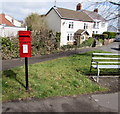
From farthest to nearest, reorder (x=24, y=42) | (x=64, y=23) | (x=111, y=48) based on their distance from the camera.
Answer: (x=64, y=23) → (x=111, y=48) → (x=24, y=42)

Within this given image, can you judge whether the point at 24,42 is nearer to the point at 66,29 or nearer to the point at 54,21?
the point at 66,29

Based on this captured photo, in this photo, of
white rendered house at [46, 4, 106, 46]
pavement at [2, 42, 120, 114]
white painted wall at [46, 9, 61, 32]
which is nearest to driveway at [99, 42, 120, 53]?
white rendered house at [46, 4, 106, 46]

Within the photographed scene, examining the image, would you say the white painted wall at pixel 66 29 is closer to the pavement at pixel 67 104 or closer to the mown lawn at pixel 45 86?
the mown lawn at pixel 45 86

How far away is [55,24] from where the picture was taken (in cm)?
2103

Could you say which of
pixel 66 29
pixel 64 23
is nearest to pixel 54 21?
pixel 64 23

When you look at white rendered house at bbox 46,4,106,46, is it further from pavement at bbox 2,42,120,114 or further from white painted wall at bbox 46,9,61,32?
pavement at bbox 2,42,120,114

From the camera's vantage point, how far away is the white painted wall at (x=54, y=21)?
67.2 feet

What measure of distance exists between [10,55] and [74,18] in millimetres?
16022

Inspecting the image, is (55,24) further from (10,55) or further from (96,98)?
(96,98)

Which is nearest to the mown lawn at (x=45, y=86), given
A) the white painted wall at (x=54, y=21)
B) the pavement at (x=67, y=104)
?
the pavement at (x=67, y=104)

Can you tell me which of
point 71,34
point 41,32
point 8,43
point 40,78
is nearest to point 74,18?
point 71,34

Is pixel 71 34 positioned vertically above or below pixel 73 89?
above

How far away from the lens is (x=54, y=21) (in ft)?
69.5

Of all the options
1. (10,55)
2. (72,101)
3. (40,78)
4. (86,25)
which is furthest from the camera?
(86,25)
